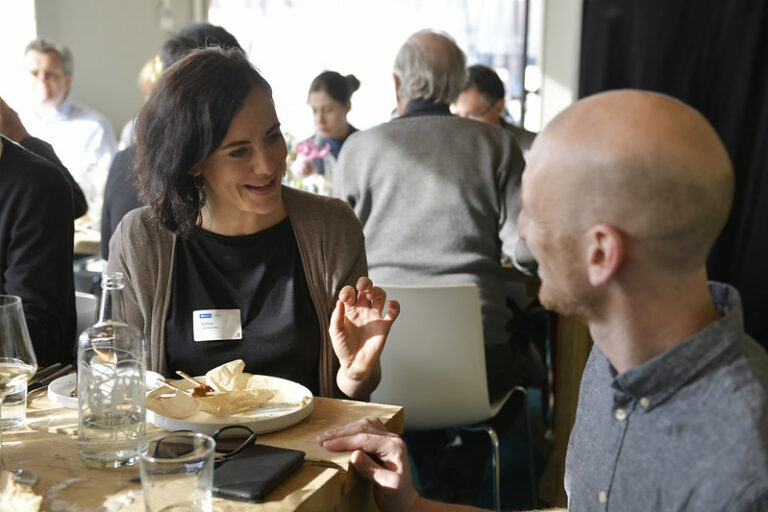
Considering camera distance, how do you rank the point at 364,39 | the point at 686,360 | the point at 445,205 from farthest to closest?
the point at 364,39
the point at 445,205
the point at 686,360

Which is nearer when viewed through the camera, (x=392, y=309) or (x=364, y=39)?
(x=392, y=309)

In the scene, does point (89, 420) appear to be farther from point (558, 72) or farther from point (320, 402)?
point (558, 72)

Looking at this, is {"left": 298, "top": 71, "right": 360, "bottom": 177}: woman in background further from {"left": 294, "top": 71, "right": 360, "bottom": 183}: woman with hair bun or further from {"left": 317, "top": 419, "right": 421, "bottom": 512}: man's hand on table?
{"left": 317, "top": 419, "right": 421, "bottom": 512}: man's hand on table

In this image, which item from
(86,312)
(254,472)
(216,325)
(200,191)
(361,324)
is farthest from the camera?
(86,312)

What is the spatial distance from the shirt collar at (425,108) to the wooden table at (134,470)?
1.67 m

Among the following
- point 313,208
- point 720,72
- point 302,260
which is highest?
point 720,72

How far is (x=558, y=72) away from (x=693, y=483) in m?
5.90

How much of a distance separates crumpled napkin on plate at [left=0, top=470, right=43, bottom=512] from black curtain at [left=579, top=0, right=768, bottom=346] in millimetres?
3443

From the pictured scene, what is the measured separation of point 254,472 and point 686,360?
57 centimetres

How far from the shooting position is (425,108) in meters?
2.92

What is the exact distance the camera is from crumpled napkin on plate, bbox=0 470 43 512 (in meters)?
1.00

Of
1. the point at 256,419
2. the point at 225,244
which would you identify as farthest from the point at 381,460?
the point at 225,244

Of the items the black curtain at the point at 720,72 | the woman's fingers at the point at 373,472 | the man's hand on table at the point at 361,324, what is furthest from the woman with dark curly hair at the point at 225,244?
the black curtain at the point at 720,72

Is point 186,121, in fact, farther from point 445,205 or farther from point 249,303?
point 445,205
